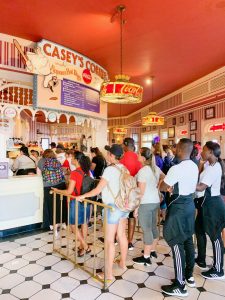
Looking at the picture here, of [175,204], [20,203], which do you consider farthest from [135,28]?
[20,203]

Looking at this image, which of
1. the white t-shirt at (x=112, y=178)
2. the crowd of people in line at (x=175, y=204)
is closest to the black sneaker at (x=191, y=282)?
the crowd of people in line at (x=175, y=204)

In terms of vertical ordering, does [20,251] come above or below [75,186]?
below

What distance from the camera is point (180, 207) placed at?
2424mm

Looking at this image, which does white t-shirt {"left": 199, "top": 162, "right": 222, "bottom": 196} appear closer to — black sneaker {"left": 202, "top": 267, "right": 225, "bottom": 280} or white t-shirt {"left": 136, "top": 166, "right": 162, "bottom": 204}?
white t-shirt {"left": 136, "top": 166, "right": 162, "bottom": 204}

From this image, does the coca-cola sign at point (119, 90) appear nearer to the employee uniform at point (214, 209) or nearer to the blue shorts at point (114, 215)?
the employee uniform at point (214, 209)

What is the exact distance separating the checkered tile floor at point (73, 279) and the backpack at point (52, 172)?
113 centimetres

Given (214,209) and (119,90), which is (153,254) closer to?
(214,209)

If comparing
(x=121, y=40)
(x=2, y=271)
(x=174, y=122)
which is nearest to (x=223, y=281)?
(x=2, y=271)

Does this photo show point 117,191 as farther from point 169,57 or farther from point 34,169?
point 169,57

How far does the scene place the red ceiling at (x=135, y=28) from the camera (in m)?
3.57

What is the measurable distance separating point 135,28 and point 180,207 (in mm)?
3357

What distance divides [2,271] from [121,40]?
174 inches

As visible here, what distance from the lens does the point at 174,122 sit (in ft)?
33.8

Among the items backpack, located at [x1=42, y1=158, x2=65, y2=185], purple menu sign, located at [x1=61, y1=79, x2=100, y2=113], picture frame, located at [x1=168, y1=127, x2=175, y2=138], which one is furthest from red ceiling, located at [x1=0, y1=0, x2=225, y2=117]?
picture frame, located at [x1=168, y1=127, x2=175, y2=138]
